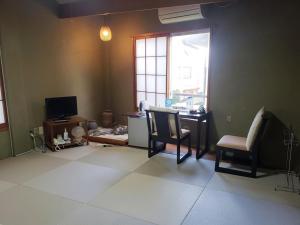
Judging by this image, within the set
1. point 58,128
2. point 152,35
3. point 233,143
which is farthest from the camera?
point 152,35

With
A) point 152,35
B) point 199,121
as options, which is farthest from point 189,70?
point 199,121

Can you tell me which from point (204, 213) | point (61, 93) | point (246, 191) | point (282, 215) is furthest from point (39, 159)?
point (282, 215)

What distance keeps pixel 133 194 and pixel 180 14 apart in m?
2.81

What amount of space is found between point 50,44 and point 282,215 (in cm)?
420

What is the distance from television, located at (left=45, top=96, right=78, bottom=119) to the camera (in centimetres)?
423

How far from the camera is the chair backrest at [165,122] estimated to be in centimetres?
363

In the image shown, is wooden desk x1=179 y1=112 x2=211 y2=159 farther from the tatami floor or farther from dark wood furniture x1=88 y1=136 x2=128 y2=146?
dark wood furniture x1=88 y1=136 x2=128 y2=146

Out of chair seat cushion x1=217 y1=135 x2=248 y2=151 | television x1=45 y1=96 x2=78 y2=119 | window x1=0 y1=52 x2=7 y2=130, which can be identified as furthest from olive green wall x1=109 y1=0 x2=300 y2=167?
window x1=0 y1=52 x2=7 y2=130

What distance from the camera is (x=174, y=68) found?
4.72 meters

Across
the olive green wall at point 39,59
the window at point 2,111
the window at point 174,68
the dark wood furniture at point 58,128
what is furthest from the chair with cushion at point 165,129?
the window at point 2,111

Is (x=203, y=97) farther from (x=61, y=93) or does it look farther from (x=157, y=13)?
(x=61, y=93)

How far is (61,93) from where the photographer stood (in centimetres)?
464

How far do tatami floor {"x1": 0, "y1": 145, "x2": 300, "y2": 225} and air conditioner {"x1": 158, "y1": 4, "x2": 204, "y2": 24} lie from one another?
2246mm

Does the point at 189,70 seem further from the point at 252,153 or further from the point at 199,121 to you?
the point at 252,153
